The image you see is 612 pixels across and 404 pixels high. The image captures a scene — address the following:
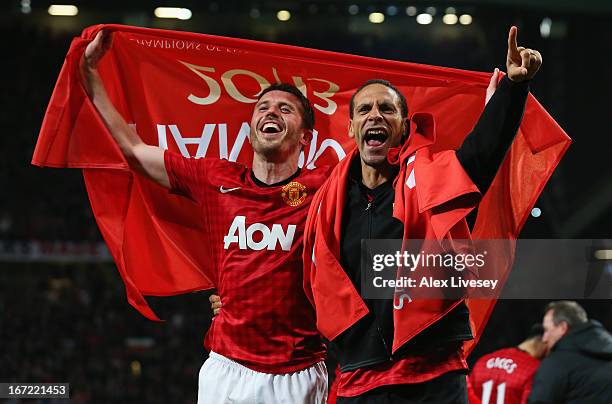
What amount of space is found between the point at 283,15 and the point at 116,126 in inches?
421

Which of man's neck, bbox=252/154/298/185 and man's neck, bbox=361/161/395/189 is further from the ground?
man's neck, bbox=252/154/298/185

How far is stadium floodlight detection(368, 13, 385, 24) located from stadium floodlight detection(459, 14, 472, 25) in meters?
1.19

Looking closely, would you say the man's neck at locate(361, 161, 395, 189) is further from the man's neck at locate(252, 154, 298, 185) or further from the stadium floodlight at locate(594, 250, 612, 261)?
the stadium floodlight at locate(594, 250, 612, 261)

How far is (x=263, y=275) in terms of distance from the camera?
2.95 metres

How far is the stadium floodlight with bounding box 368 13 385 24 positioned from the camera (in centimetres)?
1358

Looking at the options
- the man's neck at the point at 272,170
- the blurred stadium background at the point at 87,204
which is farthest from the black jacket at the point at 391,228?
the blurred stadium background at the point at 87,204

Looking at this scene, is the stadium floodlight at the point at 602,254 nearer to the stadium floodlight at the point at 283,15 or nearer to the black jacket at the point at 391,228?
the black jacket at the point at 391,228

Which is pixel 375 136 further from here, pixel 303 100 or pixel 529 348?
pixel 529 348

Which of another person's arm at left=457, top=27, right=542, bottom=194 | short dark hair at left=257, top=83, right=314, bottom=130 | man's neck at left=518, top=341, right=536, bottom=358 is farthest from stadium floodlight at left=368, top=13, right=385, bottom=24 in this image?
another person's arm at left=457, top=27, right=542, bottom=194

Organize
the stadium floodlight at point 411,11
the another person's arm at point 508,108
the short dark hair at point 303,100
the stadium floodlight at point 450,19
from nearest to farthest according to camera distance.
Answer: the another person's arm at point 508,108
the short dark hair at point 303,100
the stadium floodlight at point 411,11
the stadium floodlight at point 450,19

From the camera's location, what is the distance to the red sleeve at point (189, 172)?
3.17 metres

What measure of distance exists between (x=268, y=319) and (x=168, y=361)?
362 inches

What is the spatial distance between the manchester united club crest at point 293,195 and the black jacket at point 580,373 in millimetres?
2015

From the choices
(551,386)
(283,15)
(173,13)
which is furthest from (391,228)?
(173,13)
